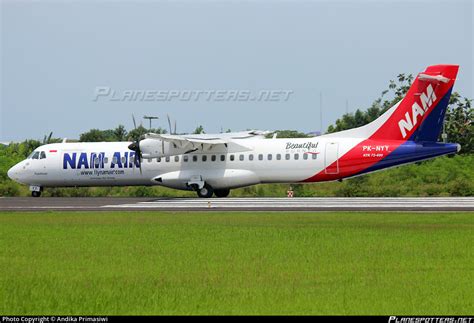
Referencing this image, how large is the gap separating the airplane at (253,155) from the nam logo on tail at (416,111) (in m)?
0.05

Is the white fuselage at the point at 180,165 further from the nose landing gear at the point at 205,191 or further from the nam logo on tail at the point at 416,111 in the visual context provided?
the nam logo on tail at the point at 416,111

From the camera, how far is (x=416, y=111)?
38219mm

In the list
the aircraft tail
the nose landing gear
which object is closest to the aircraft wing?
the nose landing gear

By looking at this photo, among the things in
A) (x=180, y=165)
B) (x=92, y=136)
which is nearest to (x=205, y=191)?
(x=180, y=165)

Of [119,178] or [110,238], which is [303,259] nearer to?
[110,238]

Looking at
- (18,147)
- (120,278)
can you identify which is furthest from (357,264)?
(18,147)

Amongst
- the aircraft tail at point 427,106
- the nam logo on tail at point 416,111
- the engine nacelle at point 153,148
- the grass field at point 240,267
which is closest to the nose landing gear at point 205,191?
the engine nacelle at point 153,148

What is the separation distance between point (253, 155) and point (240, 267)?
26123 millimetres

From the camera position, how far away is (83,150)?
4425 centimetres

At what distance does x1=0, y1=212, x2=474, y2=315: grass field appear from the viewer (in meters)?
11.7

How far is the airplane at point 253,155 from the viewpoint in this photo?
3812 cm

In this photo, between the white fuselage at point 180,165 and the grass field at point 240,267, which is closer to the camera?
the grass field at point 240,267

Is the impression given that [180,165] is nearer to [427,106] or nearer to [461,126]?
[427,106]

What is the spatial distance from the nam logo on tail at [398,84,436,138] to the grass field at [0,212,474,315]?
12.9 meters
